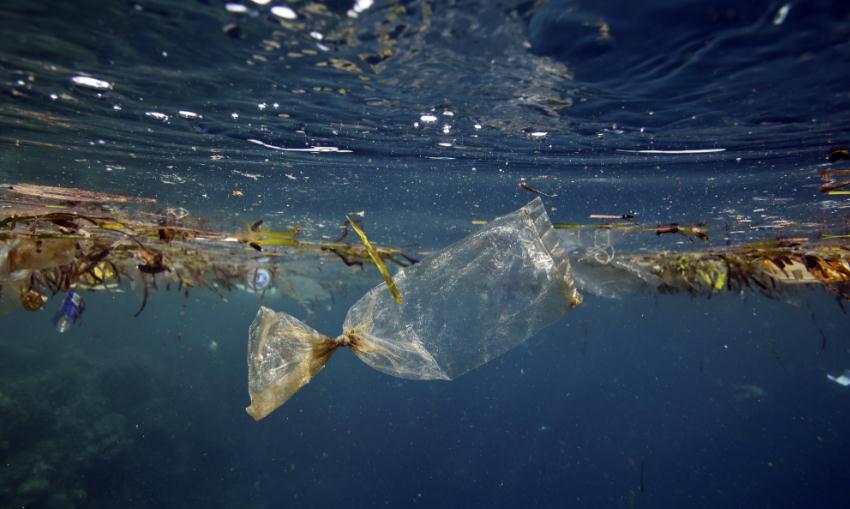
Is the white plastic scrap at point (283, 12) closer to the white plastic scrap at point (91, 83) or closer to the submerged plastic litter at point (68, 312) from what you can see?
the white plastic scrap at point (91, 83)

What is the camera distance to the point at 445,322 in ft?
11.7

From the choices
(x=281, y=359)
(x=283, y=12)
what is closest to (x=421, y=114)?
(x=283, y=12)

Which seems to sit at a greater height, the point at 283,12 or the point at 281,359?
the point at 283,12

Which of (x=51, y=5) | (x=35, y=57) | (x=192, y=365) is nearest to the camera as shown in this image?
(x=51, y=5)

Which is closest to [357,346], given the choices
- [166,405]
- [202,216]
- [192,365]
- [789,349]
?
[202,216]

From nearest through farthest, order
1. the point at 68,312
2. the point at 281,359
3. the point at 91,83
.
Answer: the point at 281,359, the point at 91,83, the point at 68,312

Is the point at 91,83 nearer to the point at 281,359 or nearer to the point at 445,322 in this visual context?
the point at 281,359


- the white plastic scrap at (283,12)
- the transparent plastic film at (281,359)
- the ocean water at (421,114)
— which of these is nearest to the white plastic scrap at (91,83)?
the ocean water at (421,114)

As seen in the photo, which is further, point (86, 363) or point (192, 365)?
point (192, 365)

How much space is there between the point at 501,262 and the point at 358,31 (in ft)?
11.9

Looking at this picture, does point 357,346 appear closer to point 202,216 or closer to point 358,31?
point 358,31

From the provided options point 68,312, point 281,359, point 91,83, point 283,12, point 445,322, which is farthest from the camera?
point 68,312

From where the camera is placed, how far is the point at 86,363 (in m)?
33.6

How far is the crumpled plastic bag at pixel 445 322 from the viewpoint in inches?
139
